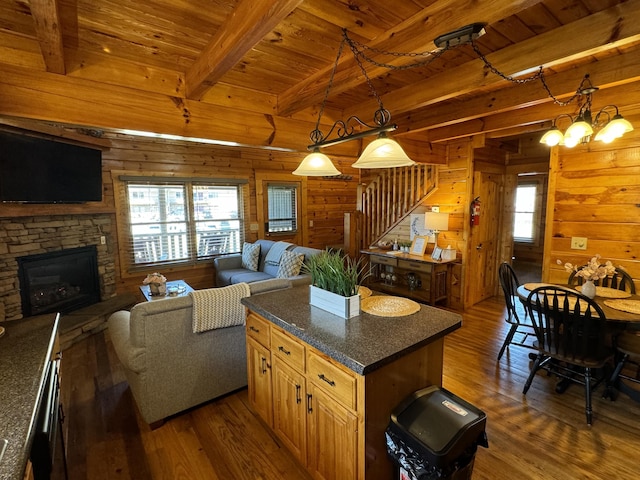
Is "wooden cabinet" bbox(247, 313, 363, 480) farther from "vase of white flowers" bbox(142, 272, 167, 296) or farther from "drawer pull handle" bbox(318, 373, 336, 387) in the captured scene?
"vase of white flowers" bbox(142, 272, 167, 296)

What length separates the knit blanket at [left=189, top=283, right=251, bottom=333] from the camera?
7.54 feet

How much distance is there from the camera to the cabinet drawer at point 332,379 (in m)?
1.43

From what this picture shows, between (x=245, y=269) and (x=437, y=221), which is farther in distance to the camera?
(x=245, y=269)

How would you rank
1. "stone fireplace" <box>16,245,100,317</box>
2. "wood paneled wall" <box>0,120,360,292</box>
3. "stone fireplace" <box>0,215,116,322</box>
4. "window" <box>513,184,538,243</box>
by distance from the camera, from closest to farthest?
"stone fireplace" <box>0,215,116,322</box> → "stone fireplace" <box>16,245,100,317</box> → "wood paneled wall" <box>0,120,360,292</box> → "window" <box>513,184,538,243</box>

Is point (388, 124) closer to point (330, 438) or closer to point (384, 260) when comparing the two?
point (330, 438)

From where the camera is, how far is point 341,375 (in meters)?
1.47

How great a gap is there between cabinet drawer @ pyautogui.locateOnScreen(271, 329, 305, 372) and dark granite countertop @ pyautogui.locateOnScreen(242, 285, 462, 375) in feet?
0.31

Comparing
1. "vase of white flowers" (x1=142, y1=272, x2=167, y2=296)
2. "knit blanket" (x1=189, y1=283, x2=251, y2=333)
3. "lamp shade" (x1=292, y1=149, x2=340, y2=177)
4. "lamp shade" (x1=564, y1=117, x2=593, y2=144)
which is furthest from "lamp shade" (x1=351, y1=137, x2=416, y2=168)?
"vase of white flowers" (x1=142, y1=272, x2=167, y2=296)

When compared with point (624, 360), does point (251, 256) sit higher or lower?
higher

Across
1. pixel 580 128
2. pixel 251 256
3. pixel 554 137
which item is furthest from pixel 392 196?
pixel 580 128

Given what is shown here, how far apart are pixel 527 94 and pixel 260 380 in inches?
132

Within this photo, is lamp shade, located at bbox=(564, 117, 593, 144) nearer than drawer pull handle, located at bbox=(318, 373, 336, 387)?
No

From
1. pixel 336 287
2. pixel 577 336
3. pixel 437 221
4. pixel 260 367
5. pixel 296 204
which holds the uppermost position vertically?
pixel 296 204

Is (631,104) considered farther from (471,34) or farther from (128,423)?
(128,423)
